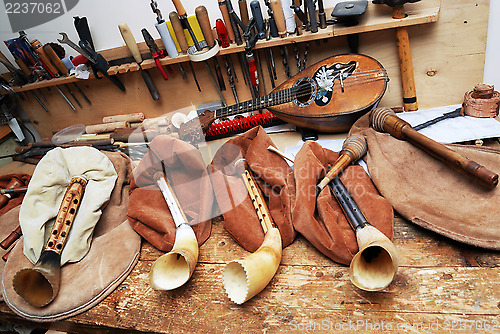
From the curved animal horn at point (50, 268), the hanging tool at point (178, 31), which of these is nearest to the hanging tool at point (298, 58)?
the hanging tool at point (178, 31)

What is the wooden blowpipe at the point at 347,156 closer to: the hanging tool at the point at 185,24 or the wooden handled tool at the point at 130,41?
the hanging tool at the point at 185,24

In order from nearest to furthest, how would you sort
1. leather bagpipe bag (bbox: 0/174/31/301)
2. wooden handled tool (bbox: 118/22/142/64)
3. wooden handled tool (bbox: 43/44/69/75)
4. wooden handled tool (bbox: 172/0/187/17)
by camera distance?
leather bagpipe bag (bbox: 0/174/31/301), wooden handled tool (bbox: 172/0/187/17), wooden handled tool (bbox: 118/22/142/64), wooden handled tool (bbox: 43/44/69/75)

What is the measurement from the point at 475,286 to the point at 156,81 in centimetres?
249

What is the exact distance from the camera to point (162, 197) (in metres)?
1.87

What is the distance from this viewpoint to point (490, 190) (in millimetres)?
1508

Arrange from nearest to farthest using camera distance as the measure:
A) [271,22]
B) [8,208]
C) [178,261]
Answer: [178,261]
[8,208]
[271,22]

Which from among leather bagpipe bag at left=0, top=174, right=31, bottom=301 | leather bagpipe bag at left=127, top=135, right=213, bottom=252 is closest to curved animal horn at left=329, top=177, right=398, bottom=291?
leather bagpipe bag at left=127, top=135, right=213, bottom=252

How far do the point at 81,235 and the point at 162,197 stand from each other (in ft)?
1.43

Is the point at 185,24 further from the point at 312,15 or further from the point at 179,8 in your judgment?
the point at 312,15

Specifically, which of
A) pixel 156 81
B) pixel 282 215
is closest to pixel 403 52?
pixel 282 215

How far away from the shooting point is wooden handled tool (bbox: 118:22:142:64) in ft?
7.70

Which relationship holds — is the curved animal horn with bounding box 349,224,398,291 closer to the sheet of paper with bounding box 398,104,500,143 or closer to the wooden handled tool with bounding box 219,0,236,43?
the sheet of paper with bounding box 398,104,500,143

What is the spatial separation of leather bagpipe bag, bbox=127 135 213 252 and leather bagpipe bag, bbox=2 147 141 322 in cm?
11

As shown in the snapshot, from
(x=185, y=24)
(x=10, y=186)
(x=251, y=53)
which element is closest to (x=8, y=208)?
(x=10, y=186)
